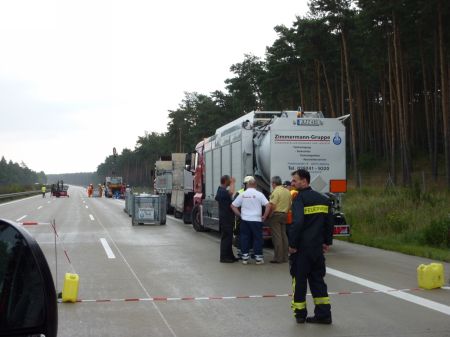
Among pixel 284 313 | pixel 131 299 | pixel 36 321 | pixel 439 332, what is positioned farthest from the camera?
pixel 131 299

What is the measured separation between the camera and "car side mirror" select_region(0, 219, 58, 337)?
8.89 feet

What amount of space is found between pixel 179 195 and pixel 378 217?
9685 mm

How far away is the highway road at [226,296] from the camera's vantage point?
21.8 feet

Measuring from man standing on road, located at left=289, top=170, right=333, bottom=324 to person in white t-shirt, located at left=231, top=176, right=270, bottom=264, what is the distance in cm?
506

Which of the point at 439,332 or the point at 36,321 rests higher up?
the point at 36,321

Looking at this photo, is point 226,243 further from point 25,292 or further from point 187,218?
point 187,218

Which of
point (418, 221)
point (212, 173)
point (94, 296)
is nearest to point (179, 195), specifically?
point (212, 173)

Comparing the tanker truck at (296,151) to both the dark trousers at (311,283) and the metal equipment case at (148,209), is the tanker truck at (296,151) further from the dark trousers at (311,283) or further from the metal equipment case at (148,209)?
the metal equipment case at (148,209)

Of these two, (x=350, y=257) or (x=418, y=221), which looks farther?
(x=418, y=221)

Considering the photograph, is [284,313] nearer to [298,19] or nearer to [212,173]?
[212,173]

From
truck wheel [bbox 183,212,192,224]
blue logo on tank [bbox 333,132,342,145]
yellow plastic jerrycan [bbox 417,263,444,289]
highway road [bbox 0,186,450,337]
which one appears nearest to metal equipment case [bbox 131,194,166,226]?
truck wheel [bbox 183,212,192,224]

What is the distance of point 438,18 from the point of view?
32406mm

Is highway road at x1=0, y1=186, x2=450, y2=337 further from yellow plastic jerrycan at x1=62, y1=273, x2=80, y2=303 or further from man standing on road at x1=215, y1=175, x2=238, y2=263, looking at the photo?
man standing on road at x1=215, y1=175, x2=238, y2=263

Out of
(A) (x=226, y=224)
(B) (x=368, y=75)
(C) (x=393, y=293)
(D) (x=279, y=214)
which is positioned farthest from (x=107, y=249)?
(B) (x=368, y=75)
